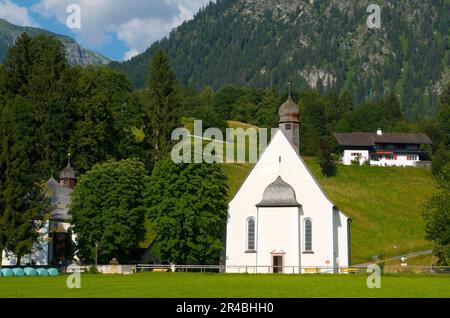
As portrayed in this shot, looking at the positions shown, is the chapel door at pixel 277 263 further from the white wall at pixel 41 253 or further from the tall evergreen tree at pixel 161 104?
the tall evergreen tree at pixel 161 104

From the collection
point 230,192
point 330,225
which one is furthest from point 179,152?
point 230,192

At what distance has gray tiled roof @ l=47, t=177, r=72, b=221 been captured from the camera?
60.1 m

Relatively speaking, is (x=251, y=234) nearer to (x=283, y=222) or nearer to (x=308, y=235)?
(x=283, y=222)

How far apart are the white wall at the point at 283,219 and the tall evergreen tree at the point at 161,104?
1018 inches

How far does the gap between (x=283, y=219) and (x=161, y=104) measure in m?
34.2

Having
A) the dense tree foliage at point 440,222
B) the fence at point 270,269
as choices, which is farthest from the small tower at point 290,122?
the dense tree foliage at point 440,222

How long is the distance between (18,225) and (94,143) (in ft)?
75.7

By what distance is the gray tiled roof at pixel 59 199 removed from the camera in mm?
60094

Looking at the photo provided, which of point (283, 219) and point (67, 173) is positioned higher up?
point (67, 173)

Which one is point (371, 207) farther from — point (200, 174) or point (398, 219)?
point (200, 174)

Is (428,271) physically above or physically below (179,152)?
below

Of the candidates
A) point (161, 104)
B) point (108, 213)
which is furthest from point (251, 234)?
point (161, 104)

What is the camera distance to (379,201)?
282ft

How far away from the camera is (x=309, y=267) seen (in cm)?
5212
